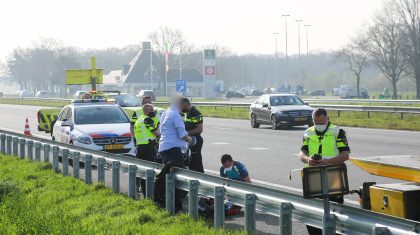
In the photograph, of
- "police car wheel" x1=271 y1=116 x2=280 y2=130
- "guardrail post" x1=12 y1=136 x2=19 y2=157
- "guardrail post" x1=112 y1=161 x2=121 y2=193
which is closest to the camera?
"guardrail post" x1=112 y1=161 x2=121 y2=193

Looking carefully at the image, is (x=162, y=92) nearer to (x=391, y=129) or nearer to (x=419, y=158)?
(x=391, y=129)

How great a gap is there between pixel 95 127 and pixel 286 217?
38.7 ft

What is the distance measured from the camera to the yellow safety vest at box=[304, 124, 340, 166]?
352 inches

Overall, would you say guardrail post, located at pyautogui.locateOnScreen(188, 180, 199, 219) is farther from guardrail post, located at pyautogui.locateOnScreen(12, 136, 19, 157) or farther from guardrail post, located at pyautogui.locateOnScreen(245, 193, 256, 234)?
guardrail post, located at pyautogui.locateOnScreen(12, 136, 19, 157)

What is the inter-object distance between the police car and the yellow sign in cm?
1550

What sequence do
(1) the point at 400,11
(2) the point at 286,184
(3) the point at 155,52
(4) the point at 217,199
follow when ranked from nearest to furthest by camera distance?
(4) the point at 217,199 < (2) the point at 286,184 < (1) the point at 400,11 < (3) the point at 155,52

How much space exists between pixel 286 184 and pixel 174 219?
15.7ft

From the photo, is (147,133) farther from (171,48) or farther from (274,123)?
(171,48)

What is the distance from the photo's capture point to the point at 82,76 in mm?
37781

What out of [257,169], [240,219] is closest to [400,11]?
[257,169]

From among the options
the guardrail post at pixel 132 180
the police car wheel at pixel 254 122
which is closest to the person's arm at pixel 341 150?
the guardrail post at pixel 132 180

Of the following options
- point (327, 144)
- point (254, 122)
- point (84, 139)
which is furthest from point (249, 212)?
point (254, 122)

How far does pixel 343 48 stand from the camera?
8831 centimetres

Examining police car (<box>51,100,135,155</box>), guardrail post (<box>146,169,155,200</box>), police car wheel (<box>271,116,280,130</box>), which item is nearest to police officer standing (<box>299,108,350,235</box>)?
guardrail post (<box>146,169,155,200</box>)
